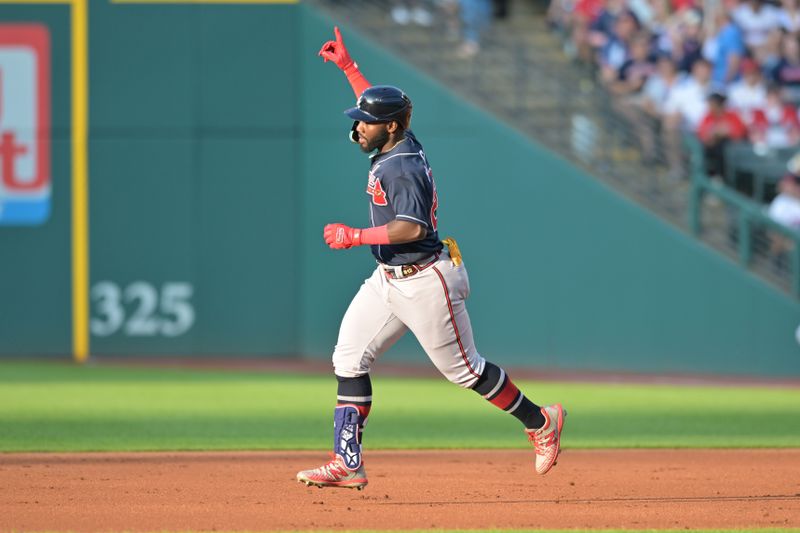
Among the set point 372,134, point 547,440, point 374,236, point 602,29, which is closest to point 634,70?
point 602,29

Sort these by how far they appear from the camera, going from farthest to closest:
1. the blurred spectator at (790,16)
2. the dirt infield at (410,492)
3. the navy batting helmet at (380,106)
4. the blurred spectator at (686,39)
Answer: the blurred spectator at (790,16), the blurred spectator at (686,39), the navy batting helmet at (380,106), the dirt infield at (410,492)

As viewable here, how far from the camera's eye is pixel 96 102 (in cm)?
1591

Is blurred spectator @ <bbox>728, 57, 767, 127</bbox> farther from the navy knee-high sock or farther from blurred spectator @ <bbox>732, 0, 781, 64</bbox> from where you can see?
the navy knee-high sock

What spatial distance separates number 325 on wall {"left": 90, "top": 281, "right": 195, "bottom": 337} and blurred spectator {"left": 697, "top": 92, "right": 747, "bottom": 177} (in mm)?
6138

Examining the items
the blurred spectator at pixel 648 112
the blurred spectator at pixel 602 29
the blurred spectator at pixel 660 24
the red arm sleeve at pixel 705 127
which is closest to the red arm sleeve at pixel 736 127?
the red arm sleeve at pixel 705 127

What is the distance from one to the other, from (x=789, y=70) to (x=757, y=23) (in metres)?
0.87

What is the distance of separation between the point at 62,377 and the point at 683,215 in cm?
698

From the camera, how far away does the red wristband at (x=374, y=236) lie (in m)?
6.43

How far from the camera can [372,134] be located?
671 centimetres

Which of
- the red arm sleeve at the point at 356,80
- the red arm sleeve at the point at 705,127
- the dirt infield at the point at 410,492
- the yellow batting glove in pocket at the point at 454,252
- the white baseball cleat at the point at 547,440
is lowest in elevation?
the dirt infield at the point at 410,492

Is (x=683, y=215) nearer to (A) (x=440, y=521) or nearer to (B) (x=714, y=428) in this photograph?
(B) (x=714, y=428)

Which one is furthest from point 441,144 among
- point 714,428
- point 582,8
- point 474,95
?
point 714,428

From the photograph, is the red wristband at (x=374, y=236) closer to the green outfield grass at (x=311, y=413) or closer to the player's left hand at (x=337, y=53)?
the player's left hand at (x=337, y=53)

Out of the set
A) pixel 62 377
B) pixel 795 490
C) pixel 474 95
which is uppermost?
pixel 474 95
